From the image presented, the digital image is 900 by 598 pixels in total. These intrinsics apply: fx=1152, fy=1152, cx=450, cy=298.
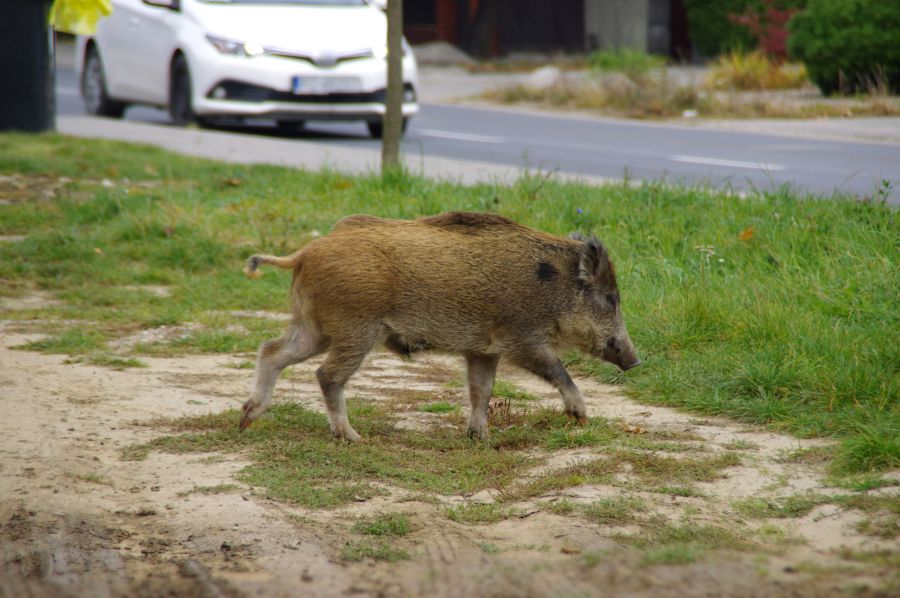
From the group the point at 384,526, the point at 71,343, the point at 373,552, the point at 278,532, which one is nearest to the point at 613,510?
the point at 384,526

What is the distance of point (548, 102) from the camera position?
843 inches

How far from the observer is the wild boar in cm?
511

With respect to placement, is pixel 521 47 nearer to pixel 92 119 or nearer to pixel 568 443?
pixel 92 119

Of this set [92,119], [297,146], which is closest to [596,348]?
[297,146]

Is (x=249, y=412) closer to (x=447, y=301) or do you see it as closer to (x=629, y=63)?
(x=447, y=301)

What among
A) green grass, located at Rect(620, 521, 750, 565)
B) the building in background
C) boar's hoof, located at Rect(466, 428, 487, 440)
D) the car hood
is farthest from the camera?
the building in background

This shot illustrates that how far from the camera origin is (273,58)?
14727 mm

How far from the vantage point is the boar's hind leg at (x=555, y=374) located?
17.5 feet

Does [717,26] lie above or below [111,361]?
above

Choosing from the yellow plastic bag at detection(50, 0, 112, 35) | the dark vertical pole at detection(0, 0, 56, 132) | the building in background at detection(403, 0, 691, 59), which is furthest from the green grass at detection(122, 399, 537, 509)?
the building in background at detection(403, 0, 691, 59)

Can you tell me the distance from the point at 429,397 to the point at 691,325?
5.34 ft

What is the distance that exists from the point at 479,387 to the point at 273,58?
10.2m

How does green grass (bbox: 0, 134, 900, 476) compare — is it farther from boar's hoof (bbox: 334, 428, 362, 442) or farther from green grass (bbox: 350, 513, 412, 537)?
green grass (bbox: 350, 513, 412, 537)

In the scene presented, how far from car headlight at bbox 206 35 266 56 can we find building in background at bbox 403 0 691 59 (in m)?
15.2
